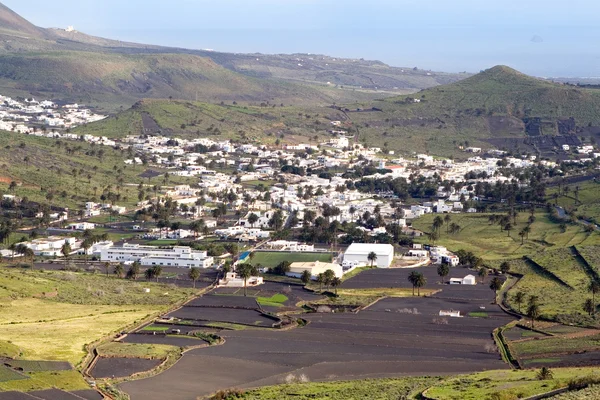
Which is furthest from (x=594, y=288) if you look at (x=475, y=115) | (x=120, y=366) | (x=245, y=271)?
(x=475, y=115)

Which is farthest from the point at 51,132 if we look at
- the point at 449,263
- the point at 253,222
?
the point at 449,263

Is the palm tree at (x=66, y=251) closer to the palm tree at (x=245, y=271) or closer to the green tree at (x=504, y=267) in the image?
the palm tree at (x=245, y=271)

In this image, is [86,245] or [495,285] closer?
[495,285]

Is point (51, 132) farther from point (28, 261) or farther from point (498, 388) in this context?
point (498, 388)

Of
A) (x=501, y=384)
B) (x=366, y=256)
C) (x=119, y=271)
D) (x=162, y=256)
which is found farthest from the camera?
(x=162, y=256)

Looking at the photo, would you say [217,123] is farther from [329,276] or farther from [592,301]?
[592,301]

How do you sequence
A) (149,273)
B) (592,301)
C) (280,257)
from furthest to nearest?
1. (280,257)
2. (149,273)
3. (592,301)
